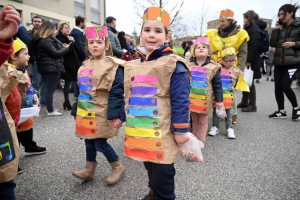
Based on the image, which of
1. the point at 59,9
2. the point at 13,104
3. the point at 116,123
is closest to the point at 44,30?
the point at 13,104

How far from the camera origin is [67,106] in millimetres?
5465

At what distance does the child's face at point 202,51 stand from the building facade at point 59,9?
9290 millimetres

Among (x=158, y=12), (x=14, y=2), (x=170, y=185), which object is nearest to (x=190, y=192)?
(x=170, y=185)

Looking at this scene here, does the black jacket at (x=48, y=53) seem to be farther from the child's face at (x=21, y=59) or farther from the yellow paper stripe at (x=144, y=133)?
the yellow paper stripe at (x=144, y=133)

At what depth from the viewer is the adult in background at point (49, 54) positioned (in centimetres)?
462

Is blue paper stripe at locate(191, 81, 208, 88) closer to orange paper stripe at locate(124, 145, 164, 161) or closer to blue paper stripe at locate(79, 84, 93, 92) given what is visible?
blue paper stripe at locate(79, 84, 93, 92)

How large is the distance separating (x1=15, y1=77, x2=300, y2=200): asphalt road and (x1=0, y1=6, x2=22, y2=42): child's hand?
1576mm

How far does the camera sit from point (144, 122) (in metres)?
1.76

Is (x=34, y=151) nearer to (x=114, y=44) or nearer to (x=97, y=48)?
(x=97, y=48)

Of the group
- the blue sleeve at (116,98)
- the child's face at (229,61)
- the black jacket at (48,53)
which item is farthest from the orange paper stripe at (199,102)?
the black jacket at (48,53)

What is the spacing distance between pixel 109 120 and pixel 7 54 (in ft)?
3.70

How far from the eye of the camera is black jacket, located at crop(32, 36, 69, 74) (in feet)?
15.2

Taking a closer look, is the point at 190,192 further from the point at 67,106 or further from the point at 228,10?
the point at 67,106

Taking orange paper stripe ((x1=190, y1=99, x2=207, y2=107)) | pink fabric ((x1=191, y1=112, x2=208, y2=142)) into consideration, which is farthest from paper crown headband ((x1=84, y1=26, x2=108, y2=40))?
pink fabric ((x1=191, y1=112, x2=208, y2=142))
